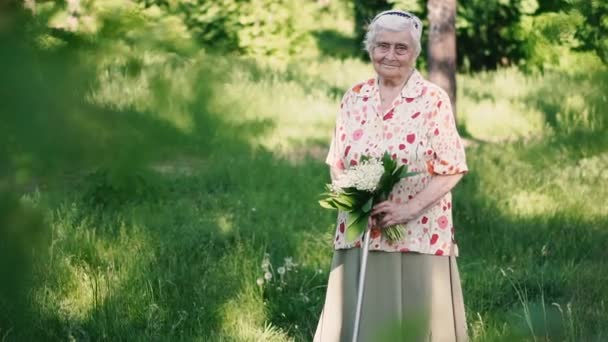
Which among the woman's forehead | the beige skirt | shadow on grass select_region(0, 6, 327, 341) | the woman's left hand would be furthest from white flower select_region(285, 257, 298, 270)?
the woman's forehead

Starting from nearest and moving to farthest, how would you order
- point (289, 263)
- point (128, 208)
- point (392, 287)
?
point (128, 208), point (392, 287), point (289, 263)

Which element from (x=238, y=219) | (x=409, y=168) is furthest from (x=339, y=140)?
(x=238, y=219)

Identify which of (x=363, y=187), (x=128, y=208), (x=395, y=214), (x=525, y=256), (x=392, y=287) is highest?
(x=128, y=208)

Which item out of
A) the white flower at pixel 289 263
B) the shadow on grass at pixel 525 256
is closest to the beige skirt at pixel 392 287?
the shadow on grass at pixel 525 256

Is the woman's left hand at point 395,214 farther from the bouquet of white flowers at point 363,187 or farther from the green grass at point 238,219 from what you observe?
the green grass at point 238,219

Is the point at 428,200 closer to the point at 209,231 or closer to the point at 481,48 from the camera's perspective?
the point at 209,231

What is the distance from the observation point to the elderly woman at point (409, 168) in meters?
3.98

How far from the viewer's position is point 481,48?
18.0 m

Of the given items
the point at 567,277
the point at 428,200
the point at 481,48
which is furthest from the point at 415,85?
the point at 481,48

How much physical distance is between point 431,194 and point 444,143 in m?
0.21

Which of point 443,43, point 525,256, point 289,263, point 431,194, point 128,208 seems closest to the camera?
point 128,208

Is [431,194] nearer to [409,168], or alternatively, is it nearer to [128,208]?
[409,168]

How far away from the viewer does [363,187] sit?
3.78 m

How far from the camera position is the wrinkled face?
398 centimetres
